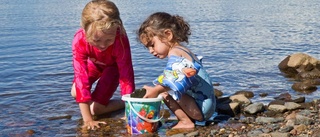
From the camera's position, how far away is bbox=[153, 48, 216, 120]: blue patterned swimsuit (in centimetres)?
472

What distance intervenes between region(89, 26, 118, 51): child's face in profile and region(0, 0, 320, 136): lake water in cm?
92

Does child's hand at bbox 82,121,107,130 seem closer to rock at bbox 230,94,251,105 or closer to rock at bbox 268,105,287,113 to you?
rock at bbox 230,94,251,105

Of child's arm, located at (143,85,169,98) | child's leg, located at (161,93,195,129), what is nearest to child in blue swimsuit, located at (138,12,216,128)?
child's leg, located at (161,93,195,129)

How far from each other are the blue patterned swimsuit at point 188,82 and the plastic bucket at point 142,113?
0.67 ft

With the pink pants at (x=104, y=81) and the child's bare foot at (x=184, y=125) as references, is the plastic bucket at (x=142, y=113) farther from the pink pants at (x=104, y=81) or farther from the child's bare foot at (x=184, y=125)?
the pink pants at (x=104, y=81)

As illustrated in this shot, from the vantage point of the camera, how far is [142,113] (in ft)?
15.9

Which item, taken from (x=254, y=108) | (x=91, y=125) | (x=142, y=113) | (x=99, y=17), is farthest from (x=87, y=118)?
(x=254, y=108)

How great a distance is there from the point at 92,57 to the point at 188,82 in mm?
1413

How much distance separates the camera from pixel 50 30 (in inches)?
572

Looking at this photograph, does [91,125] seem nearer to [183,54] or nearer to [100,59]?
[100,59]

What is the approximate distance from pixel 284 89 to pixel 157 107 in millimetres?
2810

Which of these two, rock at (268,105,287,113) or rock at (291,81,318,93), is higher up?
rock at (268,105,287,113)

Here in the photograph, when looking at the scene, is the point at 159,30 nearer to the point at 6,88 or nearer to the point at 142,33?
the point at 142,33

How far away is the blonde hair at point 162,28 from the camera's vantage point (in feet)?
16.9
